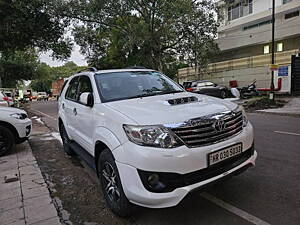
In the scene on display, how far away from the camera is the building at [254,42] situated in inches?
789

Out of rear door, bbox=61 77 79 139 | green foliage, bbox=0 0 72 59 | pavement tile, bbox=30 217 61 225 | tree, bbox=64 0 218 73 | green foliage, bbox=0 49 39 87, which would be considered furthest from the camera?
green foliage, bbox=0 49 39 87

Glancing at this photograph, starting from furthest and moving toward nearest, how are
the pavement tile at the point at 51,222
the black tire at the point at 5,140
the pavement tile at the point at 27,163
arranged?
1. the black tire at the point at 5,140
2. the pavement tile at the point at 27,163
3. the pavement tile at the point at 51,222

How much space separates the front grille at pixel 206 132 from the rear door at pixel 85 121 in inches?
55.3

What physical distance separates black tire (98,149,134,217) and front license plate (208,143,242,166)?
987mm

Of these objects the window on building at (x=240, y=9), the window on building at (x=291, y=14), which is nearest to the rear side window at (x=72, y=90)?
the window on building at (x=291, y=14)

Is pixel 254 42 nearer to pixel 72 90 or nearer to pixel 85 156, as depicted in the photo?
pixel 72 90

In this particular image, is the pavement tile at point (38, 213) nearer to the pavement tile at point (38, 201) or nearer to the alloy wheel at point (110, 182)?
the pavement tile at point (38, 201)

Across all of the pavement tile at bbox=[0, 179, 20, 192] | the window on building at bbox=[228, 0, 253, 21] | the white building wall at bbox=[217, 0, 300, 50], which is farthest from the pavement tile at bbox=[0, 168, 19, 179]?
the window on building at bbox=[228, 0, 253, 21]

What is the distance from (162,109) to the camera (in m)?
2.66

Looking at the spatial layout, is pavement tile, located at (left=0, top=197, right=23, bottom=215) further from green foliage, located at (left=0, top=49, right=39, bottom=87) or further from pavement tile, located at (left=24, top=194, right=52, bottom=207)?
green foliage, located at (left=0, top=49, right=39, bottom=87)

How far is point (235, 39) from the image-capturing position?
27.2 m

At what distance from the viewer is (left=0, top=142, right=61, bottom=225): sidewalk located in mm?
2781

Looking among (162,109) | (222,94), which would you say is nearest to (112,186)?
(162,109)

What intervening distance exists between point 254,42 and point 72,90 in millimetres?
24905
